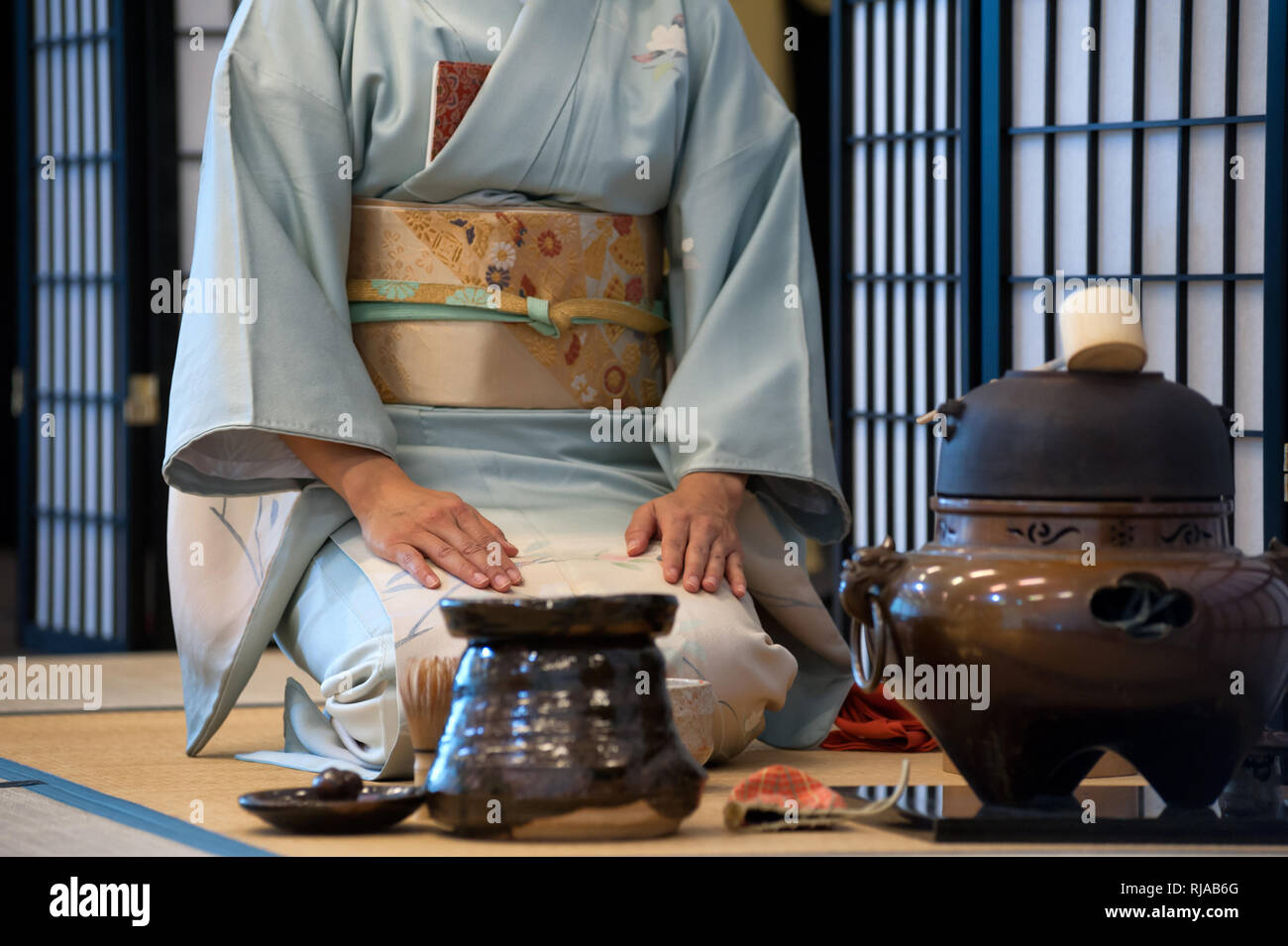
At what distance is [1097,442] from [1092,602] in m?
0.16

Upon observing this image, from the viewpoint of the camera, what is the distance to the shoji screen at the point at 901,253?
4320 millimetres

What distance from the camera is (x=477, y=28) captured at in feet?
9.04

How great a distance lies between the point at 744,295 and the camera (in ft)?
9.40

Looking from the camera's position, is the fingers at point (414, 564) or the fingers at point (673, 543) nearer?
the fingers at point (414, 564)

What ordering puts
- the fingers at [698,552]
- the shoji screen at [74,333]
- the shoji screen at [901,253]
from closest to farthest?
the fingers at [698,552] → the shoji screen at [901,253] → the shoji screen at [74,333]

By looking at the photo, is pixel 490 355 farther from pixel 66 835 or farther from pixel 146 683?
pixel 146 683

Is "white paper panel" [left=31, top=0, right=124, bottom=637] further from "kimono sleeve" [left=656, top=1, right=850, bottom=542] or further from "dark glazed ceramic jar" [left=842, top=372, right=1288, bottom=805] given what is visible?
"dark glazed ceramic jar" [left=842, top=372, right=1288, bottom=805]

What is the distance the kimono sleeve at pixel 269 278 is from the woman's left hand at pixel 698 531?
396 millimetres

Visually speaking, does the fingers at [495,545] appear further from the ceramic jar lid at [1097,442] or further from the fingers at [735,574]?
the ceramic jar lid at [1097,442]

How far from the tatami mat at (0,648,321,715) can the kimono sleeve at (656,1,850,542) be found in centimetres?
120

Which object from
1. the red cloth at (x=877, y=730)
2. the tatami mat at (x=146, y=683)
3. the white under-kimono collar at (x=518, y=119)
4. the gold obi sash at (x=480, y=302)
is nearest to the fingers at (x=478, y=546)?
the gold obi sash at (x=480, y=302)

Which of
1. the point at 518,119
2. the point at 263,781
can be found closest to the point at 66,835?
the point at 263,781
